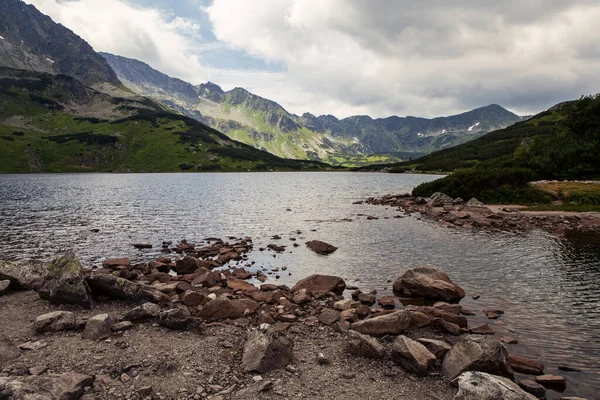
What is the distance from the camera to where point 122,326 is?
53.8 feet

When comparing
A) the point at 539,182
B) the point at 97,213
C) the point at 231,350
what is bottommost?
the point at 97,213

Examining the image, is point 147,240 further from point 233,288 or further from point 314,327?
point 314,327

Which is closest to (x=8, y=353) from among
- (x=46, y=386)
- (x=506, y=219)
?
(x=46, y=386)

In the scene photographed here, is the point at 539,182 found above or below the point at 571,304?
above

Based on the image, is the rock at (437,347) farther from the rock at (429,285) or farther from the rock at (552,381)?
the rock at (429,285)

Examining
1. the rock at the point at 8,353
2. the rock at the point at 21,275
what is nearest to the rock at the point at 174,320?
the rock at the point at 8,353

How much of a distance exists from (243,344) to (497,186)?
74.5 m

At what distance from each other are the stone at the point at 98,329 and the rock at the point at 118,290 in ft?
13.5

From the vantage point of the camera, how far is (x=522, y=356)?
1539cm

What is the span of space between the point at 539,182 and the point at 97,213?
9604cm

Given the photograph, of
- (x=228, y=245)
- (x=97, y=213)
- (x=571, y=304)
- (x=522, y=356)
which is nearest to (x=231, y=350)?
(x=522, y=356)

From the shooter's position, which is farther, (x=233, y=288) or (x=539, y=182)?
(x=539, y=182)

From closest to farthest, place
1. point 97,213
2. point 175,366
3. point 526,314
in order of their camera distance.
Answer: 1. point 175,366
2. point 526,314
3. point 97,213

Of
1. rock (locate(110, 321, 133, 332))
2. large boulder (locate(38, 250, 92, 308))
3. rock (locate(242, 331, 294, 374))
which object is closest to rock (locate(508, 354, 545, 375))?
rock (locate(242, 331, 294, 374))
